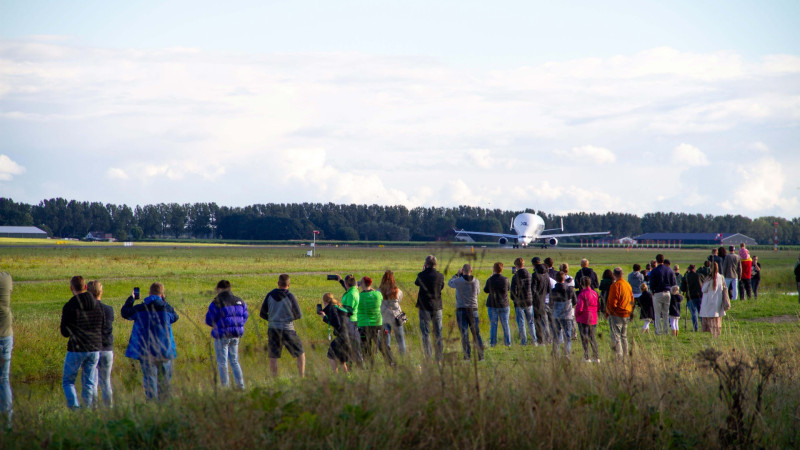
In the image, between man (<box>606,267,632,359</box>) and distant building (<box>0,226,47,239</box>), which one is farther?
distant building (<box>0,226,47,239</box>)

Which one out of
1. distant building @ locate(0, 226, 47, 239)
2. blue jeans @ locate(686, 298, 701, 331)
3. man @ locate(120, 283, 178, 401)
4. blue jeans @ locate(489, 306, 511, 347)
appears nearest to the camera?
man @ locate(120, 283, 178, 401)

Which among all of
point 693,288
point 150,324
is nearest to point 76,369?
point 150,324

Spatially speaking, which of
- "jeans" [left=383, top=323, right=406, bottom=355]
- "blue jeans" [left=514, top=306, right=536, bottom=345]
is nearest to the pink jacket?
"blue jeans" [left=514, top=306, right=536, bottom=345]

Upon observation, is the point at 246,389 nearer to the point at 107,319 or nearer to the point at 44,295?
the point at 107,319

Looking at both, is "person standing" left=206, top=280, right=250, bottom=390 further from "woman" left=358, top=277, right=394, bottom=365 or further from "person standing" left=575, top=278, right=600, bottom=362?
"person standing" left=575, top=278, right=600, bottom=362

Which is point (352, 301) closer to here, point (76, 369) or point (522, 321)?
point (76, 369)

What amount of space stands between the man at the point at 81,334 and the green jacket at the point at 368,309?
12.3 ft

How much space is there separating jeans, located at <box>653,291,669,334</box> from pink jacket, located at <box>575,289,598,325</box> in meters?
4.38

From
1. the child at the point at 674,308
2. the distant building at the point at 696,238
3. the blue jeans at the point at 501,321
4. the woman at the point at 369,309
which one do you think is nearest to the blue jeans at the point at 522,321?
the blue jeans at the point at 501,321

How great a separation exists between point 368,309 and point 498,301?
3.04m

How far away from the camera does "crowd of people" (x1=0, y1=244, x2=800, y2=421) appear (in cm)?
759

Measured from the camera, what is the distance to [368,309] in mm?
11016

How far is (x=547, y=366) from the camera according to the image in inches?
278

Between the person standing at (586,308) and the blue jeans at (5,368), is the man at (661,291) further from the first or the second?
the blue jeans at (5,368)
